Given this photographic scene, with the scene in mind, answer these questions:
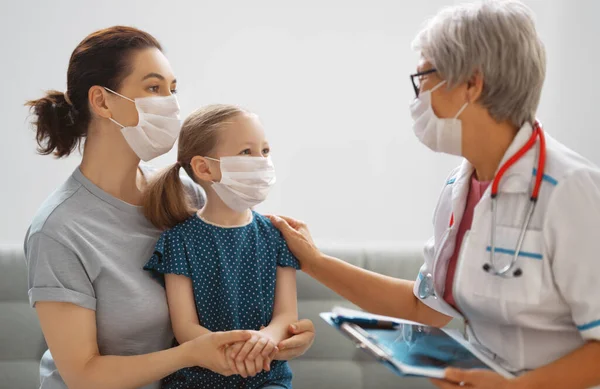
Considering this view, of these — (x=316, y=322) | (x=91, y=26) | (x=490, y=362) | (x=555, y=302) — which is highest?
(x=91, y=26)

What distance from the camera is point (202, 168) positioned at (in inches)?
77.5

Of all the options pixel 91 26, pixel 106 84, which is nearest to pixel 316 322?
pixel 106 84

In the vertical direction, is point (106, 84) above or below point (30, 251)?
above

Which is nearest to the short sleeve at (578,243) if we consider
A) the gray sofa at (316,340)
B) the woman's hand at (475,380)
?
the woman's hand at (475,380)

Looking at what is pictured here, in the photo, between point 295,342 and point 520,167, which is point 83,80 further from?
point 520,167

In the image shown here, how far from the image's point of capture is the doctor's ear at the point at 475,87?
1.66 metres

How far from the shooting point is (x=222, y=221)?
Result: 6.53 feet

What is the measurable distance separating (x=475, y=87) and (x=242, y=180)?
66cm

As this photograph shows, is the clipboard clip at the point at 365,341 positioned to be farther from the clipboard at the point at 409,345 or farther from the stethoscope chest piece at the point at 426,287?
the stethoscope chest piece at the point at 426,287

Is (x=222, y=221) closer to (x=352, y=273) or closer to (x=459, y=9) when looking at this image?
(x=352, y=273)

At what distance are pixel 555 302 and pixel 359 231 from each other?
5.45ft

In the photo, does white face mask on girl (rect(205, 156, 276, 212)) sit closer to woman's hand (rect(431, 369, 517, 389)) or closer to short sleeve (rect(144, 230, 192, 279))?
short sleeve (rect(144, 230, 192, 279))

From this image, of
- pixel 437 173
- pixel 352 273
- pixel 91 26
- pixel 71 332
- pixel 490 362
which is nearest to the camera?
pixel 490 362

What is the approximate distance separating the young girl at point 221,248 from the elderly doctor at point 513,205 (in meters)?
0.49
